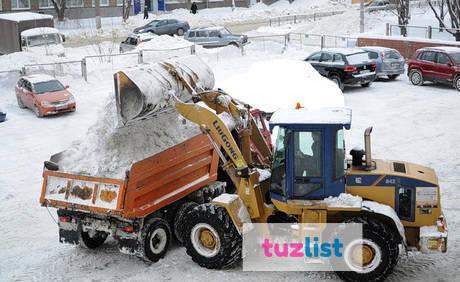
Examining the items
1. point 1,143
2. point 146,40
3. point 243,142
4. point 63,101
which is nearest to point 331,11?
point 146,40

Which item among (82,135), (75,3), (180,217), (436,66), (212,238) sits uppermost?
(75,3)

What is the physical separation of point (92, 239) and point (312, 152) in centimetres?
427

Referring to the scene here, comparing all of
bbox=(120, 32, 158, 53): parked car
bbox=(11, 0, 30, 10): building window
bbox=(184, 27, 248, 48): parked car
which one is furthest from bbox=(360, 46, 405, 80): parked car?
bbox=(11, 0, 30, 10): building window

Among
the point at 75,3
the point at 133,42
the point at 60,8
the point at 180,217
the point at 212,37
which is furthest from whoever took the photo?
the point at 75,3

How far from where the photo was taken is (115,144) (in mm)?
10578

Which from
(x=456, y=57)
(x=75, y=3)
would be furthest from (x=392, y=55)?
(x=75, y=3)

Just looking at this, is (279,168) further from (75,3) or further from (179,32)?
(75,3)

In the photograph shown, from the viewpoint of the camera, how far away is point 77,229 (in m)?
10.5

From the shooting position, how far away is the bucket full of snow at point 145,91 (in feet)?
32.5

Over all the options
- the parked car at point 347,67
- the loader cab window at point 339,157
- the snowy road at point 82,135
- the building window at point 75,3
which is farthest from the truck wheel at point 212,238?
the building window at point 75,3

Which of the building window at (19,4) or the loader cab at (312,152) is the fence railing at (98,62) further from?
the building window at (19,4)

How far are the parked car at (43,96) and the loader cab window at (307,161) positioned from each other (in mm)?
14945

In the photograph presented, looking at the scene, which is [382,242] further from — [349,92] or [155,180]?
[349,92]

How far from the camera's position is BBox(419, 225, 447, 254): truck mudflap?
9.05 metres
